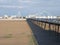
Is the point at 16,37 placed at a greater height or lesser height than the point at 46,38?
lesser

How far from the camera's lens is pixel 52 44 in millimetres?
14297

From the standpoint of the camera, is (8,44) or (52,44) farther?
(8,44)

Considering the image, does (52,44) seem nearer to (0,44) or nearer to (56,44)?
(56,44)

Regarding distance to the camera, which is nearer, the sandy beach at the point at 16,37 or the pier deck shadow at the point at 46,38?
the pier deck shadow at the point at 46,38

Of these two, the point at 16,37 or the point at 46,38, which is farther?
the point at 16,37

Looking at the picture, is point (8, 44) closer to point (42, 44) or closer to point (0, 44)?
point (0, 44)

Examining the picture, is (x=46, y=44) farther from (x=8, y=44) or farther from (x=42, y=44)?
(x=8, y=44)

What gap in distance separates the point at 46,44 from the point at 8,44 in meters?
2.98

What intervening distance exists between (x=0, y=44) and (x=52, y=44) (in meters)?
3.68

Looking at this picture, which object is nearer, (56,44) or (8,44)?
(56,44)

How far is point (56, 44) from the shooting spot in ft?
47.1

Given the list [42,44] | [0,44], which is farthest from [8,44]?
[42,44]

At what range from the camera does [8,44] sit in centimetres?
1595

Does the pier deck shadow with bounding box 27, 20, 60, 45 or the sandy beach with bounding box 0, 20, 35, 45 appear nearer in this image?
the pier deck shadow with bounding box 27, 20, 60, 45
